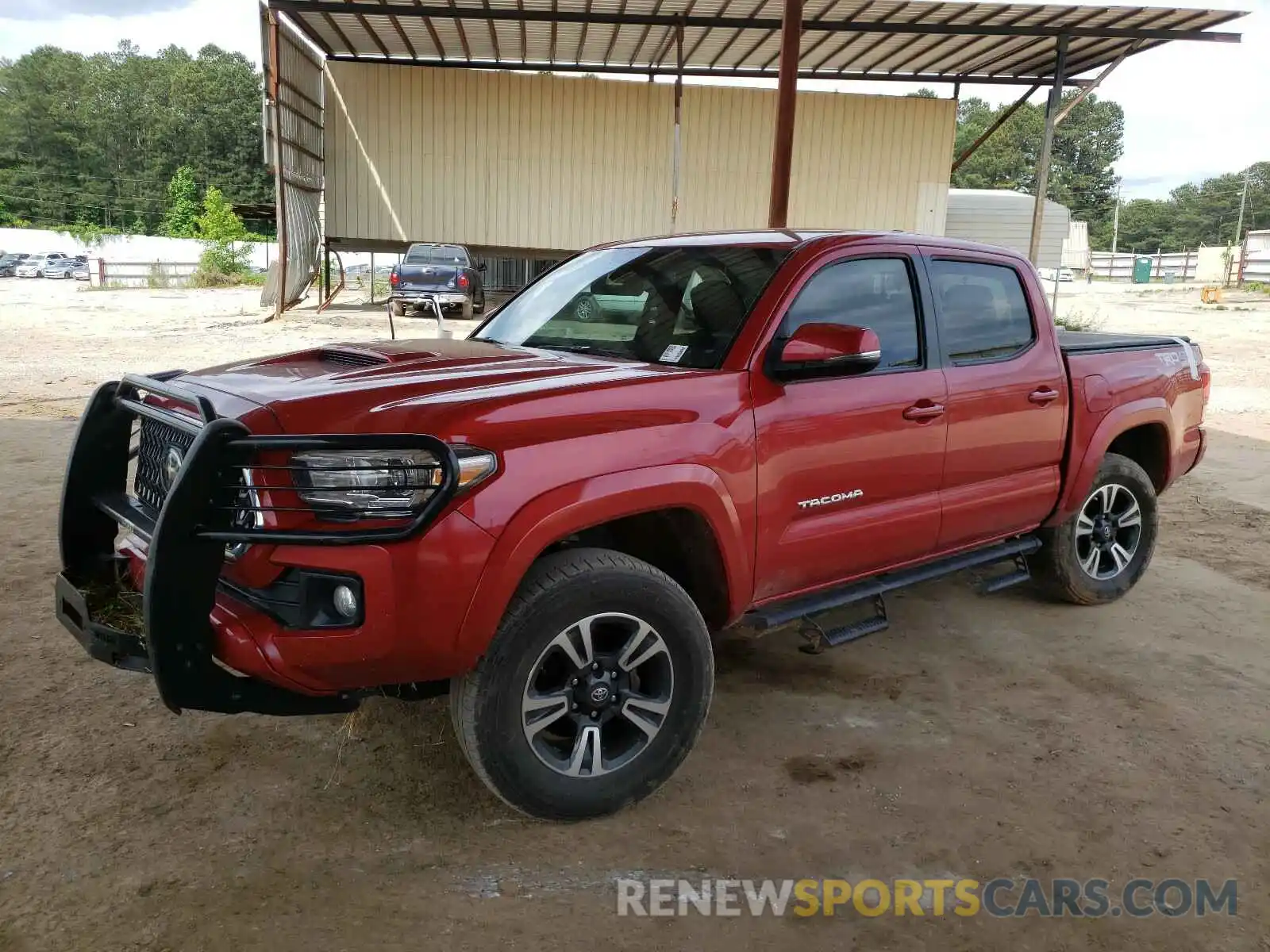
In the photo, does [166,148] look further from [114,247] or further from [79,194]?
[114,247]

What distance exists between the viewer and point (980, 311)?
4.28 m

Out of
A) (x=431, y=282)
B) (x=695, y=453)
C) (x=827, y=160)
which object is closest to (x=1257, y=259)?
(x=827, y=160)

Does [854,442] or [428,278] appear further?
[428,278]

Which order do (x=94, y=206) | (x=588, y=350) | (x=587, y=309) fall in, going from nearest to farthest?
1. (x=588, y=350)
2. (x=587, y=309)
3. (x=94, y=206)

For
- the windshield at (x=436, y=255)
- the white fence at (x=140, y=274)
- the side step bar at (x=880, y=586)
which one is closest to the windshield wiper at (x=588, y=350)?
the side step bar at (x=880, y=586)

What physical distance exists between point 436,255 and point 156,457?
19.1 meters

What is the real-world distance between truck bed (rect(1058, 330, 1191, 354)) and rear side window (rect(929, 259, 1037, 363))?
0.34 m

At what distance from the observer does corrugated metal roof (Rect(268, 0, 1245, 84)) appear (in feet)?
52.4

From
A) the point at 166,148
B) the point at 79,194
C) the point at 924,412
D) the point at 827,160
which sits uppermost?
the point at 166,148

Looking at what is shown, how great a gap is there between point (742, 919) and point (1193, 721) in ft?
7.54

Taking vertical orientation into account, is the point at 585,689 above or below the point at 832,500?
below

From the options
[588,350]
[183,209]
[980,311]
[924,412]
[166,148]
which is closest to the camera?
[588,350]

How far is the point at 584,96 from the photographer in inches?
894

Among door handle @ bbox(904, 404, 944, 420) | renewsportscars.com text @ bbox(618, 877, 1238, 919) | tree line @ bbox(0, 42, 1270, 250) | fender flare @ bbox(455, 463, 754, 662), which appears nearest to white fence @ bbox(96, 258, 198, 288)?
tree line @ bbox(0, 42, 1270, 250)
